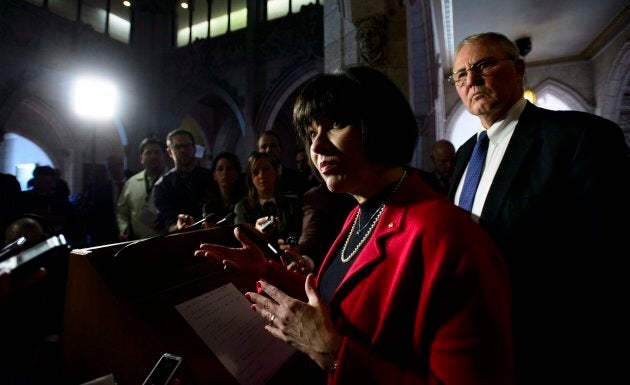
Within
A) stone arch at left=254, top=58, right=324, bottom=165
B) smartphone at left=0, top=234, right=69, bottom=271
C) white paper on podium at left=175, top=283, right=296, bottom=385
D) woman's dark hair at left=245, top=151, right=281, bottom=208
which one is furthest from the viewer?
stone arch at left=254, top=58, right=324, bottom=165

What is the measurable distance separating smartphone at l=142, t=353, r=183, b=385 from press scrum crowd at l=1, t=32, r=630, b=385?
21cm

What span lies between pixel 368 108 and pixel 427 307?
1.71 ft

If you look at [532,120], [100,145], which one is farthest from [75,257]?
[100,145]

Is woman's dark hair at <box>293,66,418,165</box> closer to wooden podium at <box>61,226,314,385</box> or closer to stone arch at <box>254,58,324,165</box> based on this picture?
wooden podium at <box>61,226,314,385</box>

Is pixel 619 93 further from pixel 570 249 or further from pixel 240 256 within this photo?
pixel 240 256

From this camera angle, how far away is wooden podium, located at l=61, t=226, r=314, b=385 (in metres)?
0.76

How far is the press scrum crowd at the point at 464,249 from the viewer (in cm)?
72

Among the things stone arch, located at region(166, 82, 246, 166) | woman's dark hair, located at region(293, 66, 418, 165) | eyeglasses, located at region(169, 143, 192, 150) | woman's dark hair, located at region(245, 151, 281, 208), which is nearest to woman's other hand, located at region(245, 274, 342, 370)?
woman's dark hair, located at region(293, 66, 418, 165)

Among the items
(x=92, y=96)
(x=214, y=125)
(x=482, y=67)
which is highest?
(x=214, y=125)

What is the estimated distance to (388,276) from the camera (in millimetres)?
803

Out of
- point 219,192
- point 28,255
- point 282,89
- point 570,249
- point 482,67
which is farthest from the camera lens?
point 282,89

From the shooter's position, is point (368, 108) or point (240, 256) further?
point (240, 256)

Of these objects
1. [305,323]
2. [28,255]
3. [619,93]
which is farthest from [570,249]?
[619,93]

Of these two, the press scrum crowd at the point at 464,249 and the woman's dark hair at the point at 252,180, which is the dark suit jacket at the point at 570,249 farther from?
the woman's dark hair at the point at 252,180
